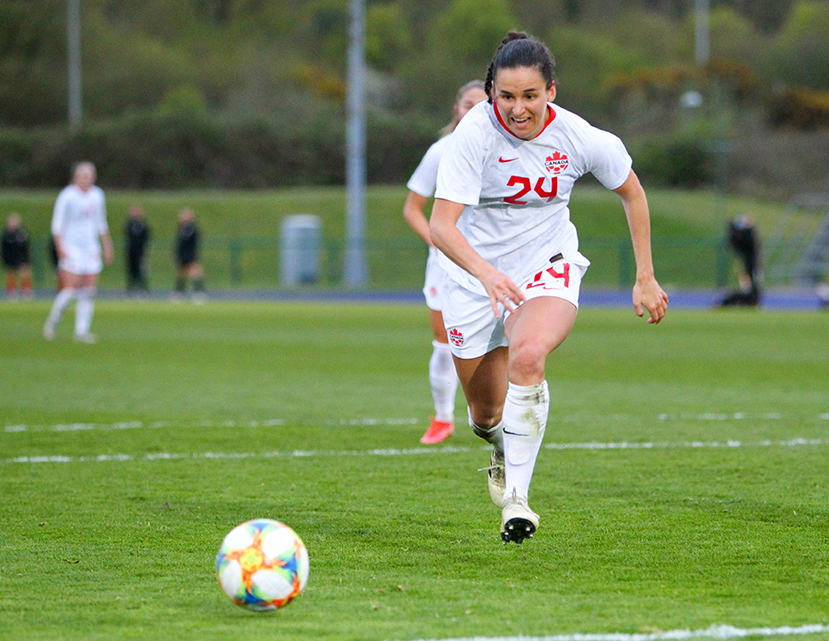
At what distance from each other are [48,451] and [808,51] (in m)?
66.5

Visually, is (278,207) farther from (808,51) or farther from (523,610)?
(523,610)

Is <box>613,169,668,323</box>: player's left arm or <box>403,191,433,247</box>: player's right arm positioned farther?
<box>403,191,433,247</box>: player's right arm

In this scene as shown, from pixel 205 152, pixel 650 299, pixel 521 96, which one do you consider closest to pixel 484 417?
pixel 650 299

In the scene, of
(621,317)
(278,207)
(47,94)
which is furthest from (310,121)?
(621,317)

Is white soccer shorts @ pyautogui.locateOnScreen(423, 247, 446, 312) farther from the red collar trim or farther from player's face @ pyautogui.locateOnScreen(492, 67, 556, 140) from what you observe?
player's face @ pyautogui.locateOnScreen(492, 67, 556, 140)

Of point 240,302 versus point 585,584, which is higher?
point 585,584

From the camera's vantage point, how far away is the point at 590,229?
43.8 m

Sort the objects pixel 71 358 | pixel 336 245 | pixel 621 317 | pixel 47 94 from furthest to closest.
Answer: pixel 47 94, pixel 336 245, pixel 621 317, pixel 71 358

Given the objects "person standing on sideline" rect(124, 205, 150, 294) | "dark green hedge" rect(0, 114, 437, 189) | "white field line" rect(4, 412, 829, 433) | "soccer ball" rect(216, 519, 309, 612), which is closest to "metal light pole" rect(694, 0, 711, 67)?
"dark green hedge" rect(0, 114, 437, 189)

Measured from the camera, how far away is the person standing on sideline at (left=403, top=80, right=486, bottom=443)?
26.2 feet

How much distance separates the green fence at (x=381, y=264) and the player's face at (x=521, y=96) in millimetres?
28849

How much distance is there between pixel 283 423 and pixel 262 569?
5.31 m

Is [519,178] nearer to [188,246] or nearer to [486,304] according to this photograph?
[486,304]

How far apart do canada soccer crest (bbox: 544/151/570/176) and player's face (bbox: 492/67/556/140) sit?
0.62 feet
